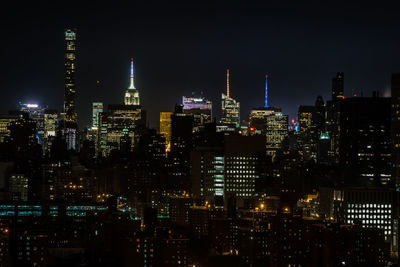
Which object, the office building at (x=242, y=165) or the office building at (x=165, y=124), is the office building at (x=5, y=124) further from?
the office building at (x=242, y=165)

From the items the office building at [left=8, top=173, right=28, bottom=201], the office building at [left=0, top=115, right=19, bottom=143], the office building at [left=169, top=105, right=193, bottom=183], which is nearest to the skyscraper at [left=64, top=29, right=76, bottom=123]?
the office building at [left=0, top=115, right=19, bottom=143]

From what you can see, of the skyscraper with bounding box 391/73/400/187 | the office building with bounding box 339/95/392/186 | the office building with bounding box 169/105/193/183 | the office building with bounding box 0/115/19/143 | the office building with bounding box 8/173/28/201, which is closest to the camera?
the skyscraper with bounding box 391/73/400/187

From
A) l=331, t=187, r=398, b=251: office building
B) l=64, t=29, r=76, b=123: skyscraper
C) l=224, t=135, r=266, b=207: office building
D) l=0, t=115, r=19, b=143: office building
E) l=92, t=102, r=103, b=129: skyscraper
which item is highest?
l=64, t=29, r=76, b=123: skyscraper

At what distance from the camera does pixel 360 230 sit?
29.6 metres

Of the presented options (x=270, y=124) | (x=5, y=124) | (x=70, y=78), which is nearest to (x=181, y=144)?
(x=270, y=124)

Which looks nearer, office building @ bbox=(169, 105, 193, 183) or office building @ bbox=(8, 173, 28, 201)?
office building @ bbox=(8, 173, 28, 201)

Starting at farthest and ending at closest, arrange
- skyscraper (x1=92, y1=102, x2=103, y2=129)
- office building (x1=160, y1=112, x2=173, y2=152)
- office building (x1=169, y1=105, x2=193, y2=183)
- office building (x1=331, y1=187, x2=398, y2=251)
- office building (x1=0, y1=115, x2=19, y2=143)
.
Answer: skyscraper (x1=92, y1=102, x2=103, y2=129) < office building (x1=160, y1=112, x2=173, y2=152) < office building (x1=0, y1=115, x2=19, y2=143) < office building (x1=169, y1=105, x2=193, y2=183) < office building (x1=331, y1=187, x2=398, y2=251)

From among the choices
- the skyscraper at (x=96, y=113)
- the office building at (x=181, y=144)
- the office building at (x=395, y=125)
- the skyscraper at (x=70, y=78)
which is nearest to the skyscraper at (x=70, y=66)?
the skyscraper at (x=70, y=78)

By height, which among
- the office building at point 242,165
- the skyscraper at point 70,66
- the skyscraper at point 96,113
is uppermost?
the skyscraper at point 70,66

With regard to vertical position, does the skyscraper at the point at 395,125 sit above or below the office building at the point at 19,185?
above

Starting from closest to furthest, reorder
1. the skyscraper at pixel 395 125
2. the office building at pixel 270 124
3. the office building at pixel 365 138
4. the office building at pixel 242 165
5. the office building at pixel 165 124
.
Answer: the skyscraper at pixel 395 125
the office building at pixel 242 165
the office building at pixel 365 138
the office building at pixel 165 124
the office building at pixel 270 124

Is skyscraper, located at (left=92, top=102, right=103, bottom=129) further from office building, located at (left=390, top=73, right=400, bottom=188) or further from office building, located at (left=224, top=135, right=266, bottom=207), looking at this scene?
office building, located at (left=390, top=73, right=400, bottom=188)

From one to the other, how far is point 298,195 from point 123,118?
101ft

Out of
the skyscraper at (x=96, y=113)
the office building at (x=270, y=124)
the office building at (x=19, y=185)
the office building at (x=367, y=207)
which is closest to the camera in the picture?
the office building at (x=367, y=207)
